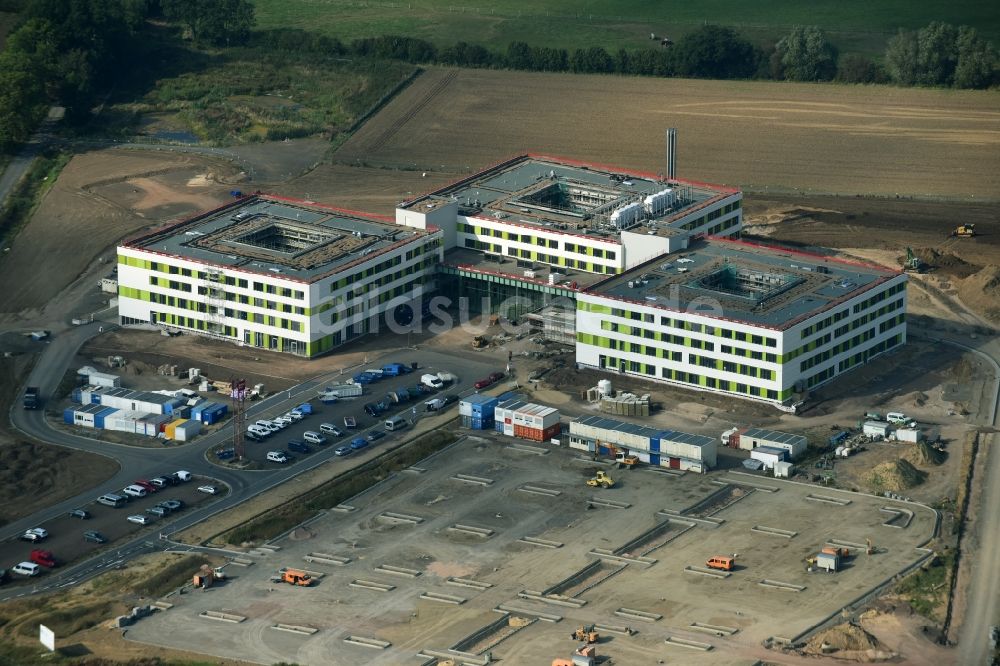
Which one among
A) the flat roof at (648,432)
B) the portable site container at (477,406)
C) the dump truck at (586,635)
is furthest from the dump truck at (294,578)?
the flat roof at (648,432)

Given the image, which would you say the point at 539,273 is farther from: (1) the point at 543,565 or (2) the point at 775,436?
(1) the point at 543,565

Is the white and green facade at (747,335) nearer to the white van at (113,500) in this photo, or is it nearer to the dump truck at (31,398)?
the white van at (113,500)

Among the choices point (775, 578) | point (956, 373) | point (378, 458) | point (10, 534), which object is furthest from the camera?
point (956, 373)

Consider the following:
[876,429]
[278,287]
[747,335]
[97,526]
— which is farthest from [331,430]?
[876,429]

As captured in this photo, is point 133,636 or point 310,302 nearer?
point 133,636

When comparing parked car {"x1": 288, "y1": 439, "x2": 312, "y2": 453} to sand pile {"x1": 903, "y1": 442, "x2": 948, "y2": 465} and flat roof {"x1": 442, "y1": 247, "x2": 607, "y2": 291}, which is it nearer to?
flat roof {"x1": 442, "y1": 247, "x2": 607, "y2": 291}

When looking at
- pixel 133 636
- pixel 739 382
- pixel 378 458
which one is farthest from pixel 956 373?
pixel 133 636

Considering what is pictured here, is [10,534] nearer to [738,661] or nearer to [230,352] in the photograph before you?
[230,352]
